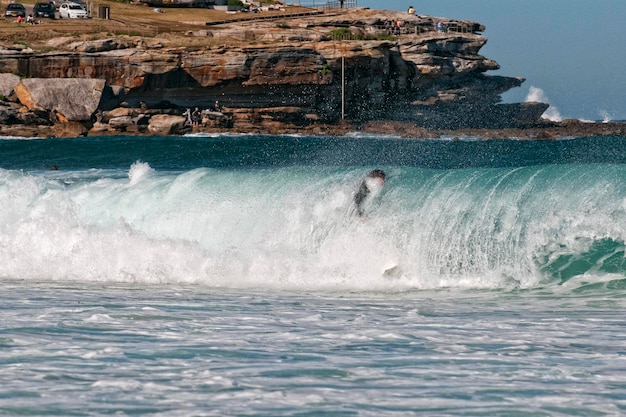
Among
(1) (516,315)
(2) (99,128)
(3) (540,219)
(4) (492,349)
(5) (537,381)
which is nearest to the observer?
(5) (537,381)

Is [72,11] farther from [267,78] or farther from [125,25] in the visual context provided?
[267,78]

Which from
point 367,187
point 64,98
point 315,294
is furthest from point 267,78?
point 315,294

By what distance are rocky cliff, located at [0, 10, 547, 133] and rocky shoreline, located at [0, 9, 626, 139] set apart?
66 mm

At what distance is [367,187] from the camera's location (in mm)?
14484

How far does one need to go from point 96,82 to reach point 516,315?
155 feet

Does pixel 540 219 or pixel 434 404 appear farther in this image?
pixel 540 219

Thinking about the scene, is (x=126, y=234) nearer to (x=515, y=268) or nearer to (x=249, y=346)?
(x=515, y=268)

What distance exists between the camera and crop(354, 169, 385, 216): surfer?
14.2 meters

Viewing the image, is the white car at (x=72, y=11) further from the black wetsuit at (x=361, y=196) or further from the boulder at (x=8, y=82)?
the black wetsuit at (x=361, y=196)

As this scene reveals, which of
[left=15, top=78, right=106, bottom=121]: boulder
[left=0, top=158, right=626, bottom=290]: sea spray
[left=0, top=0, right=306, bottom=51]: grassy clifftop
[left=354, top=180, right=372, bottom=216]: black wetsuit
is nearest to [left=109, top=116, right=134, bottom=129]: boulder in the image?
[left=15, top=78, right=106, bottom=121]: boulder

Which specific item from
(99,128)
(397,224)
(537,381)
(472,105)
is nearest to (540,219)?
(397,224)

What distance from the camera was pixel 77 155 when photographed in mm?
36344

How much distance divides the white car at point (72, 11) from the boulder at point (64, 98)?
2213cm

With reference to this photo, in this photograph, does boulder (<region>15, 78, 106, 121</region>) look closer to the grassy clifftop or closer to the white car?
the grassy clifftop
